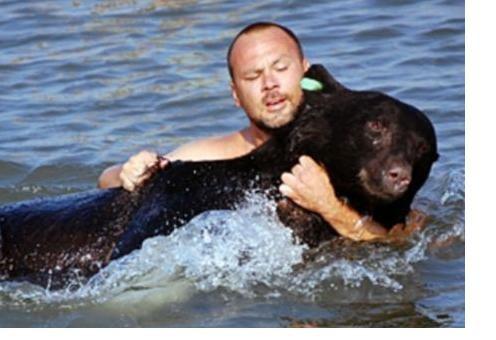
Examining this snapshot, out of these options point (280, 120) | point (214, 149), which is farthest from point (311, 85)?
point (214, 149)

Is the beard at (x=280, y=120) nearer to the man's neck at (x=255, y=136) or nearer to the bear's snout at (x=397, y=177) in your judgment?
the man's neck at (x=255, y=136)

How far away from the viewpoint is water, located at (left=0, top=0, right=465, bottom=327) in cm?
649

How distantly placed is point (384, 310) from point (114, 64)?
18.2 ft

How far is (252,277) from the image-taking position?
21.8ft

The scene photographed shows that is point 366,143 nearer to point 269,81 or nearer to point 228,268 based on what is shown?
point 269,81

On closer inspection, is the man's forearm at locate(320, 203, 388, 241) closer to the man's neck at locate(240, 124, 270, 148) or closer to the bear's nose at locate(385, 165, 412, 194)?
the bear's nose at locate(385, 165, 412, 194)

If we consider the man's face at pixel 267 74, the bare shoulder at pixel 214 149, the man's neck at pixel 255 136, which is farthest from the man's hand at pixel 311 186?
the bare shoulder at pixel 214 149

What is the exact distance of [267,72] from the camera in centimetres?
698

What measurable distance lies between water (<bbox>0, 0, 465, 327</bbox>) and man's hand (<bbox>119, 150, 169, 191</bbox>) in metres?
0.35

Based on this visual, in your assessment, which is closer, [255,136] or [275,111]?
[275,111]

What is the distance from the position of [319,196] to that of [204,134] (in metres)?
3.40

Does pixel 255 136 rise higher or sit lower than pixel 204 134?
higher

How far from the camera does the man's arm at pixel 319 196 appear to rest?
252 inches
